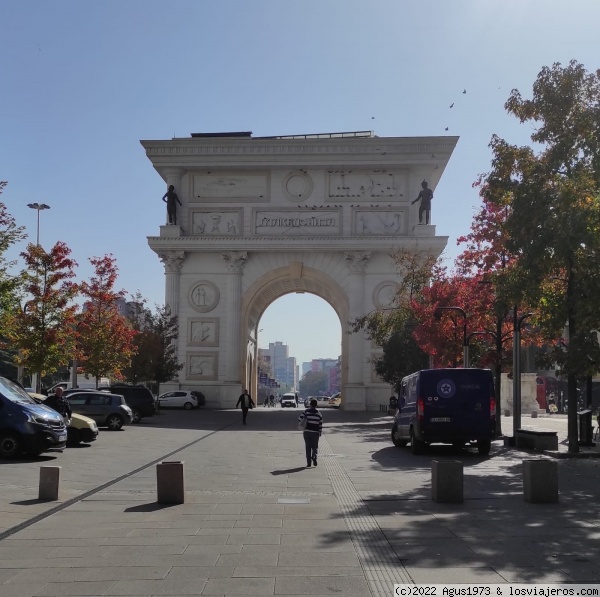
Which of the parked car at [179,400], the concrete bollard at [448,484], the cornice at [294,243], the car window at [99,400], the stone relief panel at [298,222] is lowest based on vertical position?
the parked car at [179,400]

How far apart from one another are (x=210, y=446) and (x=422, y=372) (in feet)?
21.9

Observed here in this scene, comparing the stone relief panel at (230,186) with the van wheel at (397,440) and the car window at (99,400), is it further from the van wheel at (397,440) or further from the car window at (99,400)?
the van wheel at (397,440)

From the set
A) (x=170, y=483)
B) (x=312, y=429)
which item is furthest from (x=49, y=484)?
(x=312, y=429)

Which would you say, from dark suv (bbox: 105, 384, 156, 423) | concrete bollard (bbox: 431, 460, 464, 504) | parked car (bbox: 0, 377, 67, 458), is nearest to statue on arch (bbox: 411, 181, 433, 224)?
dark suv (bbox: 105, 384, 156, 423)

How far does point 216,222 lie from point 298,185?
6.64 meters

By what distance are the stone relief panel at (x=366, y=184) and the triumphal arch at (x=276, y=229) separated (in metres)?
0.07

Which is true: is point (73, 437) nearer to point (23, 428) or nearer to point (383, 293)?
point (23, 428)

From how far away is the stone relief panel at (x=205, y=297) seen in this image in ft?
203

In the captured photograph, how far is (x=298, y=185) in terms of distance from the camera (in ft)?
202

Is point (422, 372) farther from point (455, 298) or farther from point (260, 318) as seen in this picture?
point (260, 318)

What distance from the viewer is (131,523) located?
10047mm

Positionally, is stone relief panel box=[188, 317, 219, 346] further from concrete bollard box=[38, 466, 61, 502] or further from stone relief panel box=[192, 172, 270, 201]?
concrete bollard box=[38, 466, 61, 502]

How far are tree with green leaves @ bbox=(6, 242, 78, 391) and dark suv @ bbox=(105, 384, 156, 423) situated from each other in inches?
155

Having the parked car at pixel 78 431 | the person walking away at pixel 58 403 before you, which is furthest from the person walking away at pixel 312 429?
the parked car at pixel 78 431
